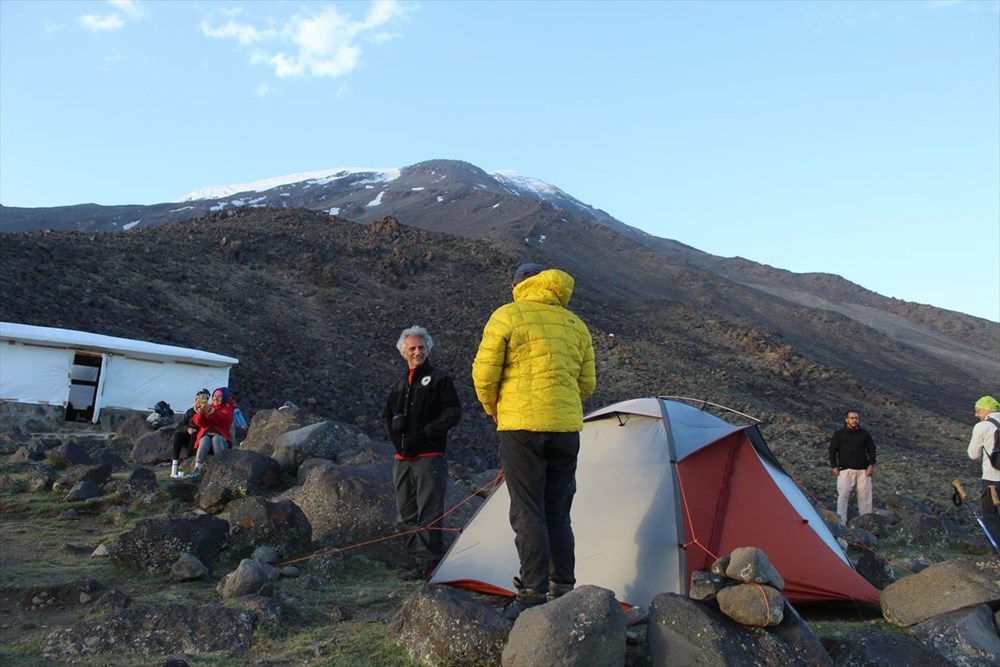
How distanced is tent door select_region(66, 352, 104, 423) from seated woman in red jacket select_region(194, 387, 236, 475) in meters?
7.70

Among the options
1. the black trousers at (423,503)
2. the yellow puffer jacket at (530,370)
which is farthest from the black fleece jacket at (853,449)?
the yellow puffer jacket at (530,370)

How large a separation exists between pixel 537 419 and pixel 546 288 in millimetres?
807

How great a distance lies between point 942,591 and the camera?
515cm

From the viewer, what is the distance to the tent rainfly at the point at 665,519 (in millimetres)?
5660

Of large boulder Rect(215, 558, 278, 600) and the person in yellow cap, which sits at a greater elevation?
the person in yellow cap

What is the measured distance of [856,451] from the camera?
1179 cm

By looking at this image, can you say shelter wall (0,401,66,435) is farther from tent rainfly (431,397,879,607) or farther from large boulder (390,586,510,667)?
large boulder (390,586,510,667)

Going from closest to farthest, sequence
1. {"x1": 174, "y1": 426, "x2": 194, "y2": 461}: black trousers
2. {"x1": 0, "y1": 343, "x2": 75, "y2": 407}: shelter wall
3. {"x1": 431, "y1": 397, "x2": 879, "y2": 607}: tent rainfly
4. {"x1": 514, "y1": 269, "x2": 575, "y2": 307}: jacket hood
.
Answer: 1. {"x1": 514, "y1": 269, "x2": 575, "y2": 307}: jacket hood
2. {"x1": 431, "y1": 397, "x2": 879, "y2": 607}: tent rainfly
3. {"x1": 174, "y1": 426, "x2": 194, "y2": 461}: black trousers
4. {"x1": 0, "y1": 343, "x2": 75, "y2": 407}: shelter wall

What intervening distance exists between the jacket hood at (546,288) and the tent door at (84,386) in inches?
565

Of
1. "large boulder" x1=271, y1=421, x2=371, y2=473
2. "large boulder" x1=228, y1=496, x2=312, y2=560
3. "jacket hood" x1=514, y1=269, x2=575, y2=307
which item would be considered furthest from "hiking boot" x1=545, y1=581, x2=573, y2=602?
"large boulder" x1=271, y1=421, x2=371, y2=473

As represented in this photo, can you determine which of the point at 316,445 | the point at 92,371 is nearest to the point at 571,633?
the point at 316,445

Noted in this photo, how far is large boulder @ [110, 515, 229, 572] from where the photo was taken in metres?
6.27

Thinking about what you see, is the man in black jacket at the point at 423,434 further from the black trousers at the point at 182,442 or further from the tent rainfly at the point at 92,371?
the tent rainfly at the point at 92,371

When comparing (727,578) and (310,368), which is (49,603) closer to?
(727,578)
